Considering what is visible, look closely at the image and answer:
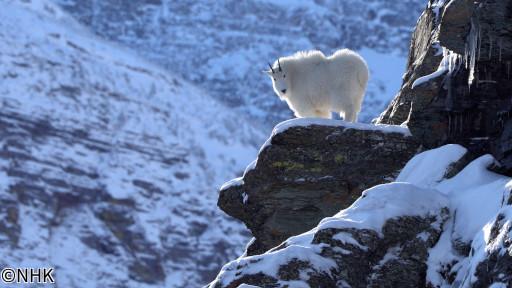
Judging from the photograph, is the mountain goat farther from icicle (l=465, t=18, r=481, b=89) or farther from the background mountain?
the background mountain

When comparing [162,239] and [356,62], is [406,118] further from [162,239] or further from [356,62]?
[162,239]

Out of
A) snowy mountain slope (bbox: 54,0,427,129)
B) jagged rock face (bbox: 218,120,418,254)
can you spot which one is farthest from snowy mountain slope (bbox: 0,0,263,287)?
jagged rock face (bbox: 218,120,418,254)

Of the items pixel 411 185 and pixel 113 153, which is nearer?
pixel 411 185

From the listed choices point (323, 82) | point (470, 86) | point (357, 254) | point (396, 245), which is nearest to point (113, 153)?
point (323, 82)

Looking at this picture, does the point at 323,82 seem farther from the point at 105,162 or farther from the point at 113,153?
the point at 113,153

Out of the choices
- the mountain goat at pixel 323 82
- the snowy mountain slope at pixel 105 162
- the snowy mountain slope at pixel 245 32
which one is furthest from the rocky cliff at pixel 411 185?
the snowy mountain slope at pixel 245 32

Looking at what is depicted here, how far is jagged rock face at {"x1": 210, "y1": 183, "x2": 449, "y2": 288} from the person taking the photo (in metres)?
10.6

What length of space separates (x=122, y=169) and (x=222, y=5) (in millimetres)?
86219

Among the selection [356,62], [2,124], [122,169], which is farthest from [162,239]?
[356,62]

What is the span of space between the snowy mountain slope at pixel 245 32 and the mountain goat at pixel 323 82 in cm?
14889

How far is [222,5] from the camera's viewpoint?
7618 inches

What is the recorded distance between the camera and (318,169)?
14.0m

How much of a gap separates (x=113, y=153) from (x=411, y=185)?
345 ft

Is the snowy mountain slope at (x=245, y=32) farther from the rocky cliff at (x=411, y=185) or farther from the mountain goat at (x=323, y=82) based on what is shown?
the rocky cliff at (x=411, y=185)
